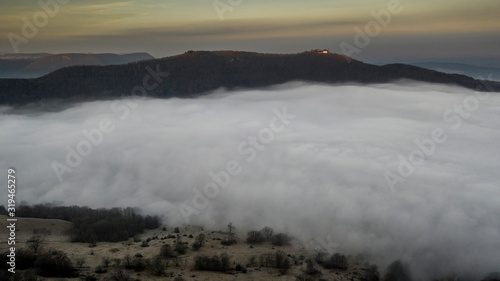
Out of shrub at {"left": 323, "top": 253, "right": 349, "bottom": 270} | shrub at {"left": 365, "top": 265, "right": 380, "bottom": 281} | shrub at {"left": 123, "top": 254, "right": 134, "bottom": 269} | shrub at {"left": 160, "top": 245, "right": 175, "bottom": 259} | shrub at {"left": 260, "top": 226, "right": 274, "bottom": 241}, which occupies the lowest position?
shrub at {"left": 365, "top": 265, "right": 380, "bottom": 281}

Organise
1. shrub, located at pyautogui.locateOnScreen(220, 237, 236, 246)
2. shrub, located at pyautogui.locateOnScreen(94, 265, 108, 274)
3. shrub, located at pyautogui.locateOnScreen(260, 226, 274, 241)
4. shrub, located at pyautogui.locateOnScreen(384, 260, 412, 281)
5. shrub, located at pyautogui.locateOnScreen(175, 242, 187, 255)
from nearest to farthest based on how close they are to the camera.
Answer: shrub, located at pyautogui.locateOnScreen(94, 265, 108, 274) < shrub, located at pyautogui.locateOnScreen(384, 260, 412, 281) < shrub, located at pyautogui.locateOnScreen(175, 242, 187, 255) < shrub, located at pyautogui.locateOnScreen(220, 237, 236, 246) < shrub, located at pyautogui.locateOnScreen(260, 226, 274, 241)

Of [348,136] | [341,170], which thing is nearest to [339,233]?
[341,170]

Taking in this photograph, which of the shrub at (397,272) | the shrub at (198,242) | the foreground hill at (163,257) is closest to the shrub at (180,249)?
the foreground hill at (163,257)

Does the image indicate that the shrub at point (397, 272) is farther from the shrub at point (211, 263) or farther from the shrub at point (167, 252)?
the shrub at point (167, 252)

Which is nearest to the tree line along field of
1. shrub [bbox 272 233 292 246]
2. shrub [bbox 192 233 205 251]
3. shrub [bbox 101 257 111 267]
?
shrub [bbox 272 233 292 246]

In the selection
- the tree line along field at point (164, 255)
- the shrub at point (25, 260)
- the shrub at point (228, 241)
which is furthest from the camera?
the shrub at point (228, 241)

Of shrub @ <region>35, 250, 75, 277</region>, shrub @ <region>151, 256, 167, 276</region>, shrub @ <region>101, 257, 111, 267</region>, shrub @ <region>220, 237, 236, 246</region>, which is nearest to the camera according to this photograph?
shrub @ <region>35, 250, 75, 277</region>

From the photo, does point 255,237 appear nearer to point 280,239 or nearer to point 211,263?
point 280,239

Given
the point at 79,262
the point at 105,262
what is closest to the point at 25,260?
the point at 79,262

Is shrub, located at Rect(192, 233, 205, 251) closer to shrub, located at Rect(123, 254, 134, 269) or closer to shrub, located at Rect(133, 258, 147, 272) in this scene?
shrub, located at Rect(133, 258, 147, 272)
